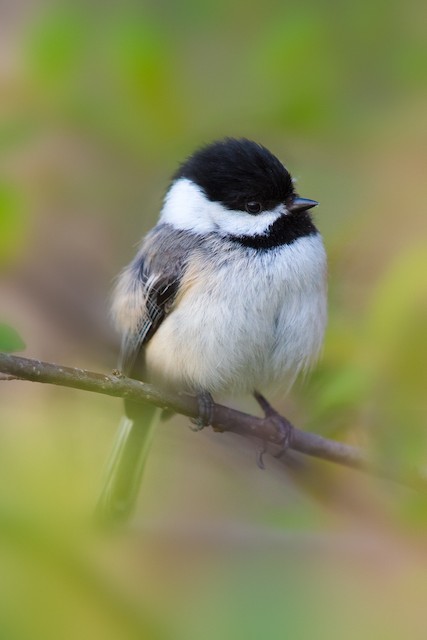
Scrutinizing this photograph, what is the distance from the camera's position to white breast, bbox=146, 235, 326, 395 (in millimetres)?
2145

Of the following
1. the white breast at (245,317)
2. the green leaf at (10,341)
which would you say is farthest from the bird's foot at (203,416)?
the green leaf at (10,341)

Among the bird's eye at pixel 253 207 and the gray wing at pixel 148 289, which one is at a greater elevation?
the bird's eye at pixel 253 207

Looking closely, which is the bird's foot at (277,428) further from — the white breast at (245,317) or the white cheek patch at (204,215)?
the white cheek patch at (204,215)

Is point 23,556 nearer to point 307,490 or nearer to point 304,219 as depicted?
point 307,490

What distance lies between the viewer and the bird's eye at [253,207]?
7.27 feet

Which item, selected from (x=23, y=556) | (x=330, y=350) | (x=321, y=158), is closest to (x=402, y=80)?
(x=321, y=158)

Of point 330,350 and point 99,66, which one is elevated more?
point 99,66

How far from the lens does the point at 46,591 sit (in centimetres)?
98

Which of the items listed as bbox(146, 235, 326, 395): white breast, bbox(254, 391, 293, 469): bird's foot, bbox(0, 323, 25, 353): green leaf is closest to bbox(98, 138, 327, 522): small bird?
bbox(146, 235, 326, 395): white breast

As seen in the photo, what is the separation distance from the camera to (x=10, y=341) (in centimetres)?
115

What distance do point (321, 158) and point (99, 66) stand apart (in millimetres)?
579

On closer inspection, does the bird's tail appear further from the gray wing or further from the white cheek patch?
the white cheek patch

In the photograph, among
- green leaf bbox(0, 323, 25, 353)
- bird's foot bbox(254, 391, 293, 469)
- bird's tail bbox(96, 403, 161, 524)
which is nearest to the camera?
green leaf bbox(0, 323, 25, 353)

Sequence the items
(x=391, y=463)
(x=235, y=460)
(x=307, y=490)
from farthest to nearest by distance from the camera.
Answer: (x=235, y=460)
(x=307, y=490)
(x=391, y=463)
